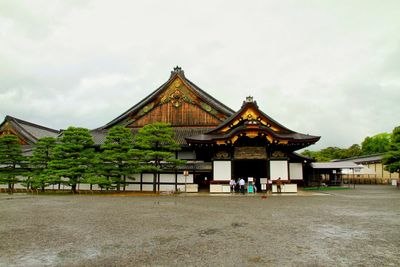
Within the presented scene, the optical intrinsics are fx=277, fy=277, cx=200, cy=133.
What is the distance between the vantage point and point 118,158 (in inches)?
848

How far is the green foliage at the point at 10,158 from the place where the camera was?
953 inches

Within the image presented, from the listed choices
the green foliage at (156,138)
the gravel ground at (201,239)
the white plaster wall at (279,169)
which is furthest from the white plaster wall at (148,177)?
the gravel ground at (201,239)

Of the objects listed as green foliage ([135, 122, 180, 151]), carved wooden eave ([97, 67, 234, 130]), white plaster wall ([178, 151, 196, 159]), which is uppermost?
carved wooden eave ([97, 67, 234, 130])

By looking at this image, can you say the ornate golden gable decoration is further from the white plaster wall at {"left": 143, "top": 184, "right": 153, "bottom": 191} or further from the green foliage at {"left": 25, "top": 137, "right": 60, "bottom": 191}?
the green foliage at {"left": 25, "top": 137, "right": 60, "bottom": 191}

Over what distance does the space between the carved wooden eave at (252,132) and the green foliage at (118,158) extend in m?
4.80

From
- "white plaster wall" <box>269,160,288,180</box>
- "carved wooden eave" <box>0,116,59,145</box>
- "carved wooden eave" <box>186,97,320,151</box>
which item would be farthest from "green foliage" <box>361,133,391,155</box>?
"carved wooden eave" <box>0,116,59,145</box>

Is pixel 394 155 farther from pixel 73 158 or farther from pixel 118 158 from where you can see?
pixel 73 158

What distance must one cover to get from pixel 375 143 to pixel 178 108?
71441 millimetres

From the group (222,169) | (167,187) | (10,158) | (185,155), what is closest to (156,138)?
(185,155)

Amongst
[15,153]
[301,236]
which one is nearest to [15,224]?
[301,236]

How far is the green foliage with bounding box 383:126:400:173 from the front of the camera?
31.1 meters

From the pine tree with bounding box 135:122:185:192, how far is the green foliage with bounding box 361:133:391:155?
71.1 meters

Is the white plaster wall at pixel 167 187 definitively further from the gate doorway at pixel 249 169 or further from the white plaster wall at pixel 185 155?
the gate doorway at pixel 249 169

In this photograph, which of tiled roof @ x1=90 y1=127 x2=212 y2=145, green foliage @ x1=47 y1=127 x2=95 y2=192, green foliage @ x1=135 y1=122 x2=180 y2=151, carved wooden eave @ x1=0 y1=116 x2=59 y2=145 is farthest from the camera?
carved wooden eave @ x1=0 y1=116 x2=59 y2=145
